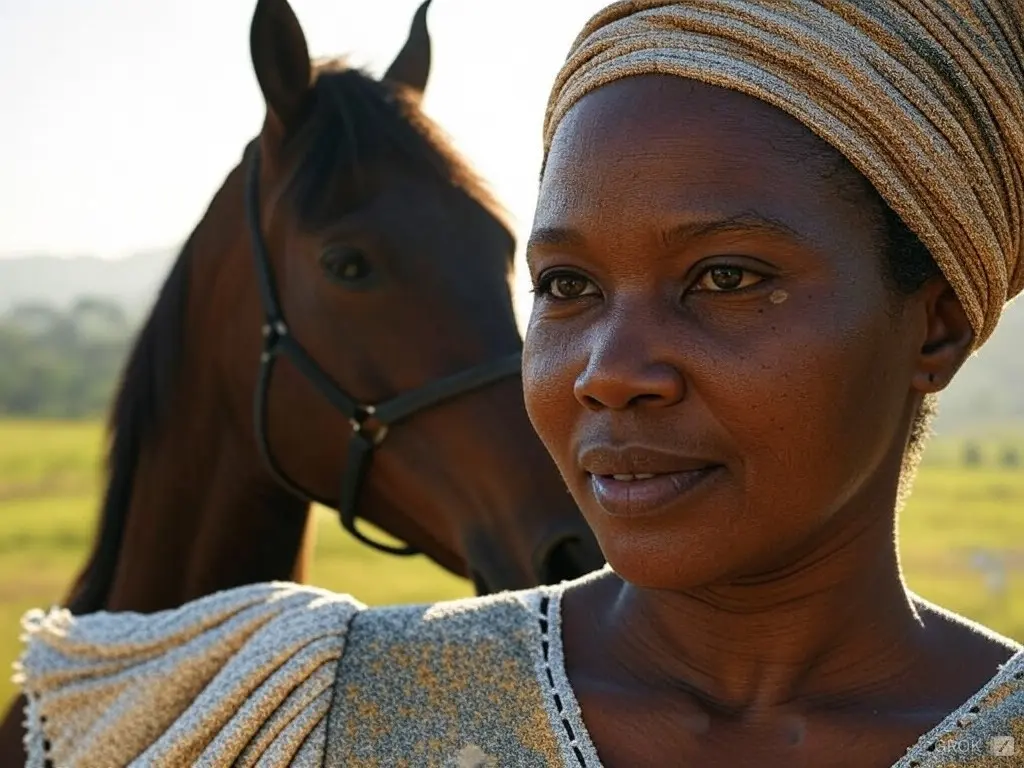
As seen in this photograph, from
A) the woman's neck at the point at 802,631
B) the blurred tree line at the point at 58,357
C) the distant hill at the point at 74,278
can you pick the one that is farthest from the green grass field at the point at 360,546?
the distant hill at the point at 74,278

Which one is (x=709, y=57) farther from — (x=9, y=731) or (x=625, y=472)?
(x=9, y=731)

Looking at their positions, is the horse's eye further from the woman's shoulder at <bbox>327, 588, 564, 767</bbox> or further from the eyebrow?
the eyebrow

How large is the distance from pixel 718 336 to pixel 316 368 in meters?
1.81

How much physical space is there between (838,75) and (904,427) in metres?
0.40

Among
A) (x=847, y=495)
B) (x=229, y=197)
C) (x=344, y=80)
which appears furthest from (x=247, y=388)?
(x=847, y=495)

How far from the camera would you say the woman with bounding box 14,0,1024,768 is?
132 centimetres

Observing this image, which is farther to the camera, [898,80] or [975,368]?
[975,368]

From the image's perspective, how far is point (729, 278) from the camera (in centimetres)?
133

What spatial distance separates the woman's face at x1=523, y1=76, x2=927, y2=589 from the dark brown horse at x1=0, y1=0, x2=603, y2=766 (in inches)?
57.3

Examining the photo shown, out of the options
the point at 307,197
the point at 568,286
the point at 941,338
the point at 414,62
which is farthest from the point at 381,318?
the point at 941,338

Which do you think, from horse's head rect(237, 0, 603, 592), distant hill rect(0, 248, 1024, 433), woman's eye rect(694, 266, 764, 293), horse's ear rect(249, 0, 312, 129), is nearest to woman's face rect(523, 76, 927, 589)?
woman's eye rect(694, 266, 764, 293)

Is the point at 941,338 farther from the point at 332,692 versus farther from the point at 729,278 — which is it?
the point at 332,692

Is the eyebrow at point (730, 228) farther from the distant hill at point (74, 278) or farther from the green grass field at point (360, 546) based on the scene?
the distant hill at point (74, 278)

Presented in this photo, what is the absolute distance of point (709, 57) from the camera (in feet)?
4.50
